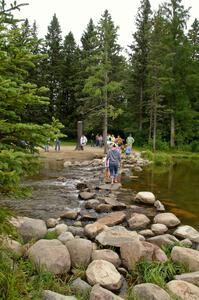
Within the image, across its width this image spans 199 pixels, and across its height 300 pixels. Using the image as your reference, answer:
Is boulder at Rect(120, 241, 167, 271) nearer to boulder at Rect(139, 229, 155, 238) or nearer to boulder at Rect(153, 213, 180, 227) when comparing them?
boulder at Rect(139, 229, 155, 238)

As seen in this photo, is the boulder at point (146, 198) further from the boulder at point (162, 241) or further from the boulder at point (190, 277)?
the boulder at point (190, 277)

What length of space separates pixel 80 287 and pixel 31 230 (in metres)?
2.11

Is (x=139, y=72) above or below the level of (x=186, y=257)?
above

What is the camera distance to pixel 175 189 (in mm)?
16094

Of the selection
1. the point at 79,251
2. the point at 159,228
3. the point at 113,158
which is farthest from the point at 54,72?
the point at 79,251

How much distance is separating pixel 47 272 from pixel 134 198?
7550mm

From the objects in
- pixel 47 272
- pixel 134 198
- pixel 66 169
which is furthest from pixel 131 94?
Answer: pixel 47 272

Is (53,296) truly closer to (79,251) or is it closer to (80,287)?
(80,287)

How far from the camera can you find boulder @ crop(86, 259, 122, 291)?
5.89m

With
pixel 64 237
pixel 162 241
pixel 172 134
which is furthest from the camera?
pixel 172 134

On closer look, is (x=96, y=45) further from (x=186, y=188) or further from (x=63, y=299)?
(x=63, y=299)

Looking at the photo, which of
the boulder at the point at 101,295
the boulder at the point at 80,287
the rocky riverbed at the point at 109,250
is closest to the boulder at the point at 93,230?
the rocky riverbed at the point at 109,250

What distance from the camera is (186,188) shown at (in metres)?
16.6

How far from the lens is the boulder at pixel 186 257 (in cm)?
681
